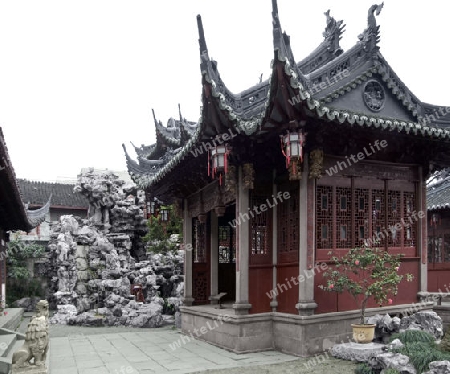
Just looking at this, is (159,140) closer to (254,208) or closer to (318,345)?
(254,208)

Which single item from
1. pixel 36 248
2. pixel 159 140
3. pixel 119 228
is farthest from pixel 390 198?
pixel 36 248

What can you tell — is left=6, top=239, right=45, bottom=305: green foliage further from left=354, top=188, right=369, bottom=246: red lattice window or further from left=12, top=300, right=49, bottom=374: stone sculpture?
left=354, top=188, right=369, bottom=246: red lattice window

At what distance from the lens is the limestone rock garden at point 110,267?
16.2 m

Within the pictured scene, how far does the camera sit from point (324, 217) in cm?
874

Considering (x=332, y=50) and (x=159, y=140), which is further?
(x=159, y=140)

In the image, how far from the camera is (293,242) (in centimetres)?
906

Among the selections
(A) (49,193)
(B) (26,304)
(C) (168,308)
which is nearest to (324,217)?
(C) (168,308)

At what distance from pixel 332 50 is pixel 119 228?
17.0 m
